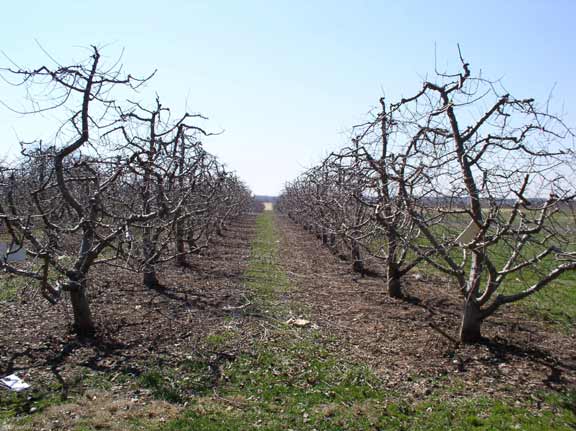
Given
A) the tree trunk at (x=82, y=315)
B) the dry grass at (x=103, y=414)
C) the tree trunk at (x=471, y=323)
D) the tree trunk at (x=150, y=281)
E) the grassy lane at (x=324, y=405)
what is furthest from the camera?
the tree trunk at (x=150, y=281)

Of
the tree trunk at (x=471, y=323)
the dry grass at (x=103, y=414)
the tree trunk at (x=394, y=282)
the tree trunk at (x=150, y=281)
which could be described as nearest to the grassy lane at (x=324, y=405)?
the dry grass at (x=103, y=414)

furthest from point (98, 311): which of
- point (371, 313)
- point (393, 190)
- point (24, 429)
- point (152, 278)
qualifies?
point (393, 190)

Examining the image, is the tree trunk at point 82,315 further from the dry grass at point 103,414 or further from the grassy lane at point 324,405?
the grassy lane at point 324,405

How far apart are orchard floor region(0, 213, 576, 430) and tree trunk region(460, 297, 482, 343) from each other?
17 cm

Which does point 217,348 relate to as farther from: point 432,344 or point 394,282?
point 394,282

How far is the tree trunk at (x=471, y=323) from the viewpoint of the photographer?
591cm

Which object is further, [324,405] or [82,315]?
[82,315]

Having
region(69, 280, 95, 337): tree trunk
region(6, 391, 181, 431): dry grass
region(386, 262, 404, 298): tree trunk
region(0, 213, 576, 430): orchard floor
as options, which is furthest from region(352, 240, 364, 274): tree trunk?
region(6, 391, 181, 431): dry grass

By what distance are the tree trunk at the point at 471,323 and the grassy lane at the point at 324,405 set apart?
1.49 metres

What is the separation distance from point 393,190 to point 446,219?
976 mm

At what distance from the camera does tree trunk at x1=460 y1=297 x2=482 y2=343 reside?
5914mm

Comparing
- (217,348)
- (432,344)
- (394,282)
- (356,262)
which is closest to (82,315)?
(217,348)

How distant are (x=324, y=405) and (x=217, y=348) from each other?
1.87 meters

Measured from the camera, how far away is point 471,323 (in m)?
5.95
